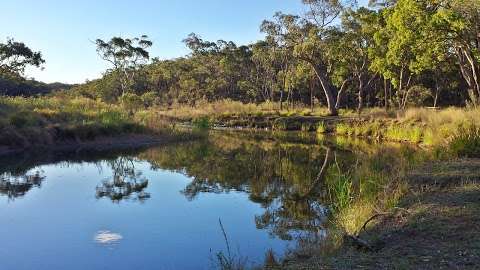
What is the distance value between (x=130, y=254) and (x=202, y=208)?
135 inches

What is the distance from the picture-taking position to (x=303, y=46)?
38.7 m

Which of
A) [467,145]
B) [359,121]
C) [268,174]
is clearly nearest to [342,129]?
[359,121]

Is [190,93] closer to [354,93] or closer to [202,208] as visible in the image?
[354,93]

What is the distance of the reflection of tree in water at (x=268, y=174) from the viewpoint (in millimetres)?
9649

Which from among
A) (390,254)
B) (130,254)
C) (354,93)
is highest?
(354,93)

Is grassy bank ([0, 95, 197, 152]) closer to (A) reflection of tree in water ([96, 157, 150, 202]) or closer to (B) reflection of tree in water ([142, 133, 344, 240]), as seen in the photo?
(B) reflection of tree in water ([142, 133, 344, 240])

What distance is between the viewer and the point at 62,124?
22.0 m

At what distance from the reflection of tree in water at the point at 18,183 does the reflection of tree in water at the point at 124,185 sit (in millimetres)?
1809

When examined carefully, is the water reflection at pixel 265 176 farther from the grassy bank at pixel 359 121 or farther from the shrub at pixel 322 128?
the shrub at pixel 322 128

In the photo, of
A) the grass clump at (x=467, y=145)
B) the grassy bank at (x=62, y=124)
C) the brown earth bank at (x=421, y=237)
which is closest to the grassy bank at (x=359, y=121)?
the grass clump at (x=467, y=145)

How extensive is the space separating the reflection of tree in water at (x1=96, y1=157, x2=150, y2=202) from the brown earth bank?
6.30m

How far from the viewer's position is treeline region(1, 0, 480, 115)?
25.5 metres

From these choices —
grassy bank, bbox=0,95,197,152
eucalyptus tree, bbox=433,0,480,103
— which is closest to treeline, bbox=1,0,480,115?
eucalyptus tree, bbox=433,0,480,103

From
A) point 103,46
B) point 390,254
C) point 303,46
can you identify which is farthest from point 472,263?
point 103,46
